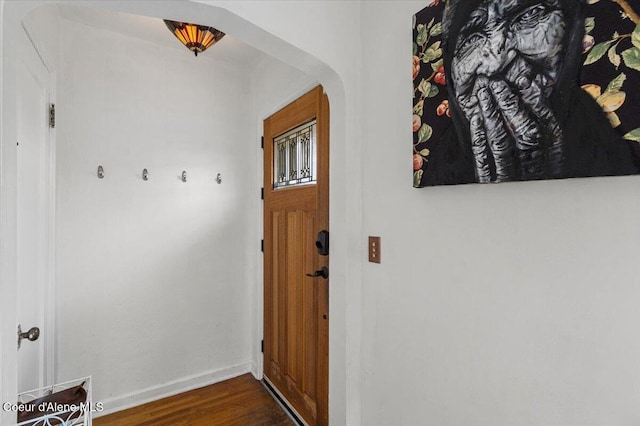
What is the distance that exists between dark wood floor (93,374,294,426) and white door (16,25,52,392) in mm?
618

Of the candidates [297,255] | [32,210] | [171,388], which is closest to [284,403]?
[171,388]

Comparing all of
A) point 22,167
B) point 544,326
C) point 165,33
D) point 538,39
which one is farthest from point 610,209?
point 165,33

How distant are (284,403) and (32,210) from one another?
189 centimetres

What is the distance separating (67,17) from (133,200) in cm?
119

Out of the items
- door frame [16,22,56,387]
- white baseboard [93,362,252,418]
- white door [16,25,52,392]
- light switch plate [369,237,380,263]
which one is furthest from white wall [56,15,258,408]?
light switch plate [369,237,380,263]

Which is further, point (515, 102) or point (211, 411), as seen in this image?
point (211, 411)

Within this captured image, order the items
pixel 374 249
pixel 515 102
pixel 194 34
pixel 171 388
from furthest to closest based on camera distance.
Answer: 1. pixel 171 388
2. pixel 194 34
3. pixel 374 249
4. pixel 515 102

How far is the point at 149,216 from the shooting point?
233cm

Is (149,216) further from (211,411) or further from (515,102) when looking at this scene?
(515,102)

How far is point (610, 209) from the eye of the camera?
0.75 metres

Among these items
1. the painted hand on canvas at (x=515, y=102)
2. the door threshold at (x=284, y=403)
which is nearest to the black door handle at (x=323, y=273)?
the painted hand on canvas at (x=515, y=102)

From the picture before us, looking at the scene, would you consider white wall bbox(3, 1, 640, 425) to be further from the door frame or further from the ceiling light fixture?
the door frame

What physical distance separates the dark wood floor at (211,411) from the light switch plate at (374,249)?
4.58 feet

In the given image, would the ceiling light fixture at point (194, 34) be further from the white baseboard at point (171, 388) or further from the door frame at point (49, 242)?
the white baseboard at point (171, 388)
